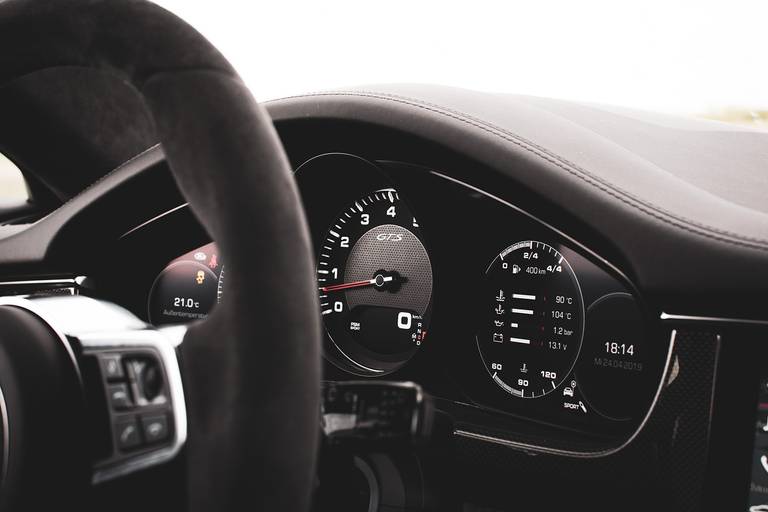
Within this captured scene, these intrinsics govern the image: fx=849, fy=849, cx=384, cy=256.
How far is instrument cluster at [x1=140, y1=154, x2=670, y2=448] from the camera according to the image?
150 cm

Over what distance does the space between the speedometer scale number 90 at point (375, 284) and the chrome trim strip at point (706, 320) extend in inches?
26.0

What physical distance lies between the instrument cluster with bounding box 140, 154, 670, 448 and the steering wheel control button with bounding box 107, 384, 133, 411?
2.56 feet

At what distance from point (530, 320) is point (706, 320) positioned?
1.60 feet

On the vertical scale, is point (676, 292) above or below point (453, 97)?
below

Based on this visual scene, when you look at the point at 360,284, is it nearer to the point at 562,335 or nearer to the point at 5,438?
the point at 562,335

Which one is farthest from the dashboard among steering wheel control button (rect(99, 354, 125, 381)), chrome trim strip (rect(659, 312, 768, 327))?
steering wheel control button (rect(99, 354, 125, 381))

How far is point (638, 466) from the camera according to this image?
4.11 ft

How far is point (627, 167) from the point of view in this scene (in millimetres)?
1283

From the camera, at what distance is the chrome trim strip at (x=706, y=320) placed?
1147 mm

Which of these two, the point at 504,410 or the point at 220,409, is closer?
the point at 220,409

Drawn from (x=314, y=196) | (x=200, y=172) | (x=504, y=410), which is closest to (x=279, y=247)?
(x=200, y=172)

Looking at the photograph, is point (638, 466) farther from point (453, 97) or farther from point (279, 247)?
point (279, 247)

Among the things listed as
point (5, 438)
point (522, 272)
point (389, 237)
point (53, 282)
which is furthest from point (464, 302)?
point (5, 438)

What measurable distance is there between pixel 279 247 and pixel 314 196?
1276 mm
